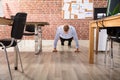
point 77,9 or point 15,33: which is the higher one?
point 77,9

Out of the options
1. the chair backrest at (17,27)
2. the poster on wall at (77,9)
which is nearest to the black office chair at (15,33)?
the chair backrest at (17,27)

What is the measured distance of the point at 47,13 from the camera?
25.5ft

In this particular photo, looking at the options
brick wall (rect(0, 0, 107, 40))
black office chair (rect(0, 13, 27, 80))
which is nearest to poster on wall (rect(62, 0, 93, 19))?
brick wall (rect(0, 0, 107, 40))

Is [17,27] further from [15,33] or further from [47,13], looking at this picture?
[47,13]

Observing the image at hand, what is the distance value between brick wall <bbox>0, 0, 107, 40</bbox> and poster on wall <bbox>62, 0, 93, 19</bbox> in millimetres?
134

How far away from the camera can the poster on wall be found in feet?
25.3

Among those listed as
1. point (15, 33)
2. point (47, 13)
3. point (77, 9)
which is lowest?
point (15, 33)

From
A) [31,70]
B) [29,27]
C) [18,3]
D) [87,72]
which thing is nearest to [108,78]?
[87,72]

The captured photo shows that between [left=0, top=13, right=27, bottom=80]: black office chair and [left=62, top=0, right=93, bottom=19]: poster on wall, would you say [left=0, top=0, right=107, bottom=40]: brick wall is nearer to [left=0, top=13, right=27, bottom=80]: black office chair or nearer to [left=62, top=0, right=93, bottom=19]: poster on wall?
[left=62, top=0, right=93, bottom=19]: poster on wall

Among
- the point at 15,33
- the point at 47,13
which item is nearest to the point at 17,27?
the point at 15,33

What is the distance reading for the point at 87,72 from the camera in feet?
11.0

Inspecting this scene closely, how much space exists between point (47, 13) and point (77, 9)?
3.31ft

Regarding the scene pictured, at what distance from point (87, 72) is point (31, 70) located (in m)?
0.83

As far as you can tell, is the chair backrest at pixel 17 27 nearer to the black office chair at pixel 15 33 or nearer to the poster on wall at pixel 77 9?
the black office chair at pixel 15 33
